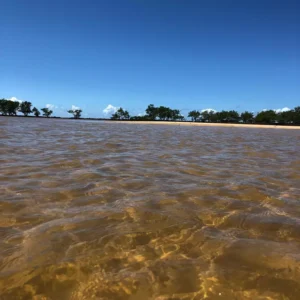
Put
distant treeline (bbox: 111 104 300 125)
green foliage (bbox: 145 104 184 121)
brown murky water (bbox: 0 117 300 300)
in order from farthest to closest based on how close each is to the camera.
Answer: green foliage (bbox: 145 104 184 121) → distant treeline (bbox: 111 104 300 125) → brown murky water (bbox: 0 117 300 300)

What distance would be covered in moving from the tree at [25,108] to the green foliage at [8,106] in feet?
7.25

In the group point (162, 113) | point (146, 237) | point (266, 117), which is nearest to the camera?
point (146, 237)

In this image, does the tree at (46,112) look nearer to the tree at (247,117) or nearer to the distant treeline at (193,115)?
the distant treeline at (193,115)

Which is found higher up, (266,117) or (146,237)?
(266,117)

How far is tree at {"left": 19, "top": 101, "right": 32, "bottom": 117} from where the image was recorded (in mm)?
126938

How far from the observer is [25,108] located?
126938 mm

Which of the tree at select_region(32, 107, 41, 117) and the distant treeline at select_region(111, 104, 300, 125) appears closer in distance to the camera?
the distant treeline at select_region(111, 104, 300, 125)

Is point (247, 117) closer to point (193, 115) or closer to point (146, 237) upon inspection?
point (193, 115)

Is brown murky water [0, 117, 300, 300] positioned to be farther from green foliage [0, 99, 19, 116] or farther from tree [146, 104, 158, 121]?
green foliage [0, 99, 19, 116]

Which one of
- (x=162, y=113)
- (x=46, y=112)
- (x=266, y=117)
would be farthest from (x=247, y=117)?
(x=46, y=112)

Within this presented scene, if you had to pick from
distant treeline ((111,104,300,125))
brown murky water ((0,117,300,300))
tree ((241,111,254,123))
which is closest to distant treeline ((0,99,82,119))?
distant treeline ((111,104,300,125))

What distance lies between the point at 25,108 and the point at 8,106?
763cm

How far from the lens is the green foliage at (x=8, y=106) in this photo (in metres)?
122

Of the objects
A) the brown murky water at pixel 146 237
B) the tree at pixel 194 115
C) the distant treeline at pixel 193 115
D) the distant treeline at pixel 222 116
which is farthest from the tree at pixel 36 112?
the brown murky water at pixel 146 237
